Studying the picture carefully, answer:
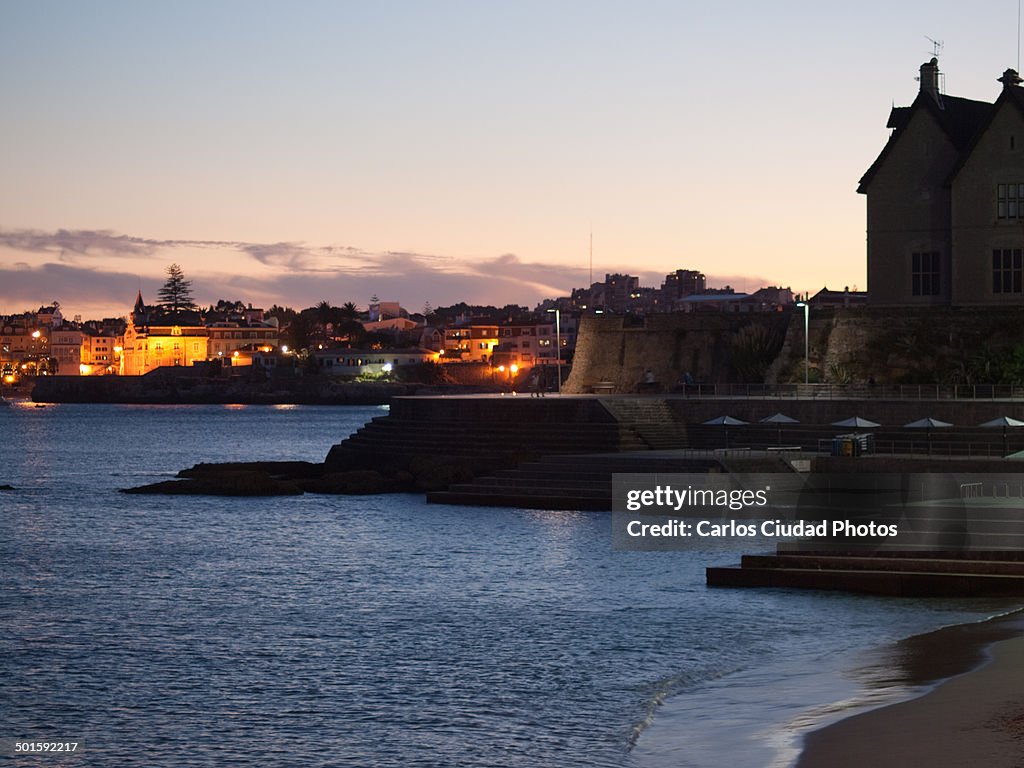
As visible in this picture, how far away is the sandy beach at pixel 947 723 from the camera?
18.4 metres

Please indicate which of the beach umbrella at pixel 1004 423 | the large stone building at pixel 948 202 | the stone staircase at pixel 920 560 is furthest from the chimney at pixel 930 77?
the stone staircase at pixel 920 560

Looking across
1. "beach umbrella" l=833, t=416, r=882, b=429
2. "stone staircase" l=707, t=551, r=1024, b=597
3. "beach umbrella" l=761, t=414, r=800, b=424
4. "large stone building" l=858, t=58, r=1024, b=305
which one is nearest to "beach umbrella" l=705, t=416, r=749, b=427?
"beach umbrella" l=761, t=414, r=800, b=424

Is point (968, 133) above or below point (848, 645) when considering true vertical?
above

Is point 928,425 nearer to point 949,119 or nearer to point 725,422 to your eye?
point 725,422

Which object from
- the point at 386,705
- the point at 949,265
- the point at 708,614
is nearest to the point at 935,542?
the point at 708,614

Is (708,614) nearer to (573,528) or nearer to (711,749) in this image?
(711,749)

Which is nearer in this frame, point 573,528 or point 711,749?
point 711,749

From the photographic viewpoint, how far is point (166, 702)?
24750mm

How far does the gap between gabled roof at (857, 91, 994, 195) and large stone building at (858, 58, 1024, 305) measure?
47 mm

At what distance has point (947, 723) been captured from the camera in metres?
20.1

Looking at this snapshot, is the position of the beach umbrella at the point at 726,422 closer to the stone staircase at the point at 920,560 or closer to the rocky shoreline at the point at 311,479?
the rocky shoreline at the point at 311,479

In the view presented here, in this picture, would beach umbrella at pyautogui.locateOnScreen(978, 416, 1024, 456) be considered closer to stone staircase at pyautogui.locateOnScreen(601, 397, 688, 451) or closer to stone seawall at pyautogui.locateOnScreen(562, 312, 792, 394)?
stone staircase at pyautogui.locateOnScreen(601, 397, 688, 451)

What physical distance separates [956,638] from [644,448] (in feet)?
106

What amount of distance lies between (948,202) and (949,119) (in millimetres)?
4100
